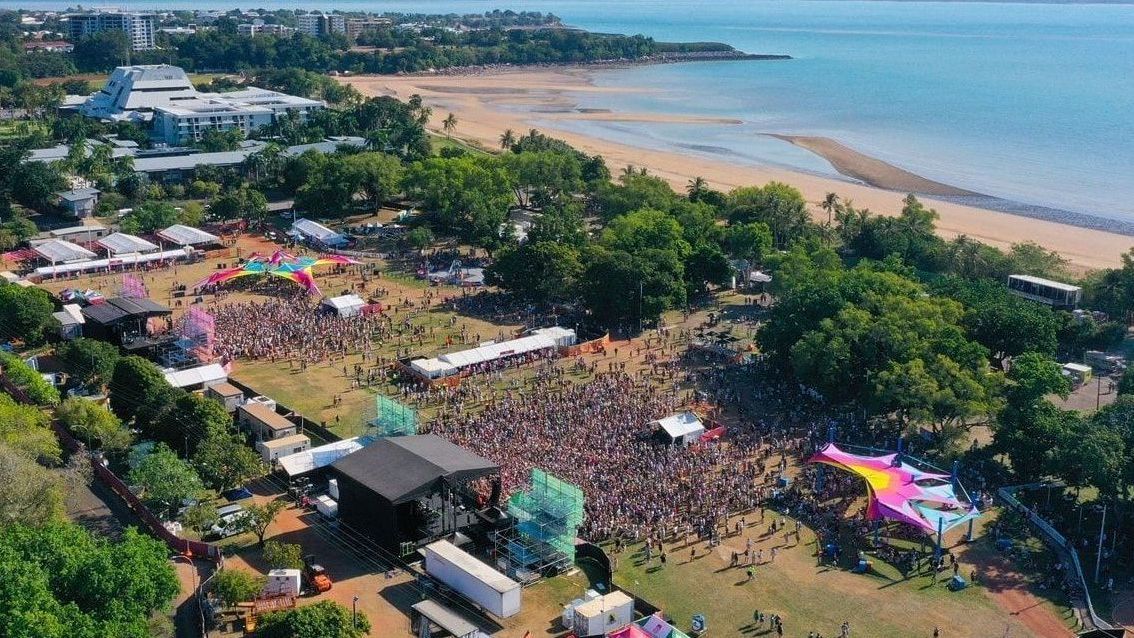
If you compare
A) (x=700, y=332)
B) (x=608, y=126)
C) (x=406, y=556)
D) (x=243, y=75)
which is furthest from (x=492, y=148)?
(x=406, y=556)

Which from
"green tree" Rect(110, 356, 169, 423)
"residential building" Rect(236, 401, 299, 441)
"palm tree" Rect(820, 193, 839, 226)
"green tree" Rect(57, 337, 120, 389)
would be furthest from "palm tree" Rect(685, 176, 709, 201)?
"green tree" Rect(110, 356, 169, 423)

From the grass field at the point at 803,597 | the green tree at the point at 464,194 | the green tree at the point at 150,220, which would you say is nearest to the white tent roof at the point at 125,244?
the green tree at the point at 150,220

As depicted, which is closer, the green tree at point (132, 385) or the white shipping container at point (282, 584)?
the white shipping container at point (282, 584)

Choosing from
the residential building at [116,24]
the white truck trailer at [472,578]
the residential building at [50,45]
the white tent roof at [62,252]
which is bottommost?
the white truck trailer at [472,578]

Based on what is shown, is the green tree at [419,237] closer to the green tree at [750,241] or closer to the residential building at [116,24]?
the green tree at [750,241]

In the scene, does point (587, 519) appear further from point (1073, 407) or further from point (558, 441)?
point (1073, 407)

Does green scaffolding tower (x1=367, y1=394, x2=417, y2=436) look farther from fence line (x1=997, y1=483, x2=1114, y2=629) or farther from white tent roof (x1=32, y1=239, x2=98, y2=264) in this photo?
white tent roof (x1=32, y1=239, x2=98, y2=264)

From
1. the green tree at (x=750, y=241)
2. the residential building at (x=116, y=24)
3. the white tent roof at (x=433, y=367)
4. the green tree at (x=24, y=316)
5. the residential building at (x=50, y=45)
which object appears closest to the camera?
the white tent roof at (x=433, y=367)
